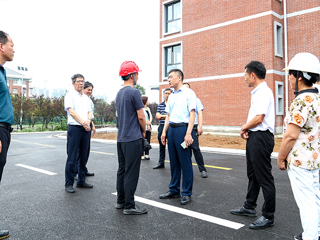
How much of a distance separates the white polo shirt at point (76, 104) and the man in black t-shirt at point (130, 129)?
5.39 feet

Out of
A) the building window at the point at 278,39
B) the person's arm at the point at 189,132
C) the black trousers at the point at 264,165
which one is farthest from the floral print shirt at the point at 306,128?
the building window at the point at 278,39

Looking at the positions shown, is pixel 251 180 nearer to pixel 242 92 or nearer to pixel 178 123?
pixel 178 123

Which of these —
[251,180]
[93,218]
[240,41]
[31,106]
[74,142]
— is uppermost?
[240,41]

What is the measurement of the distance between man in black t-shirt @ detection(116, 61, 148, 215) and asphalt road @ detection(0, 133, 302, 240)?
1.17 feet

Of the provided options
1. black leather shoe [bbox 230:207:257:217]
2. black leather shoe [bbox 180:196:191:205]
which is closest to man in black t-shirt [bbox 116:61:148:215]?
black leather shoe [bbox 180:196:191:205]

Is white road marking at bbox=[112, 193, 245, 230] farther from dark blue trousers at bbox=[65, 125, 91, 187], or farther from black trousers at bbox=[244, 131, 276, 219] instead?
dark blue trousers at bbox=[65, 125, 91, 187]

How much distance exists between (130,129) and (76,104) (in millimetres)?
1929

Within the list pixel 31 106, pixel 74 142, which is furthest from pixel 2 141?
pixel 31 106

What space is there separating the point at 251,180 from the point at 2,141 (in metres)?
3.35

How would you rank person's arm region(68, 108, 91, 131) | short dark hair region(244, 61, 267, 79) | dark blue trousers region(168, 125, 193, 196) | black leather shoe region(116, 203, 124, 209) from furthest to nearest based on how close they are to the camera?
1. person's arm region(68, 108, 91, 131)
2. dark blue trousers region(168, 125, 193, 196)
3. black leather shoe region(116, 203, 124, 209)
4. short dark hair region(244, 61, 267, 79)

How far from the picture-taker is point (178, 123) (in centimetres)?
420

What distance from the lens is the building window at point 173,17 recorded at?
21328 millimetres

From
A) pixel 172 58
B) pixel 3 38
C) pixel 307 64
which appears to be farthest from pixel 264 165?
pixel 172 58

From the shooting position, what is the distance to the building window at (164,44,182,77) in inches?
838
